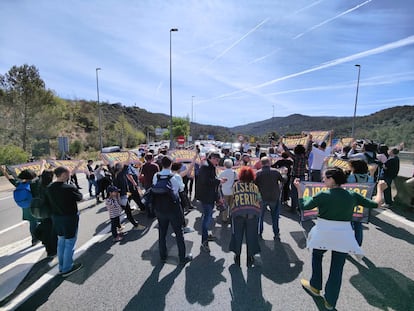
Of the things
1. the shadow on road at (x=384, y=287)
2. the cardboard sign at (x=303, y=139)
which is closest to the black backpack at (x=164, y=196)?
the shadow on road at (x=384, y=287)

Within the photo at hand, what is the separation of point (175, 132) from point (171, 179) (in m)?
70.5

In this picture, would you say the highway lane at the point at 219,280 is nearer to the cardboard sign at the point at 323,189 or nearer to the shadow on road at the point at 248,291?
the shadow on road at the point at 248,291

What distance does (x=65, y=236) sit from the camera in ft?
11.6

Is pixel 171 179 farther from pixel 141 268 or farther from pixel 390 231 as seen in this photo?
pixel 390 231

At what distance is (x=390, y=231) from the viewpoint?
5.16 m

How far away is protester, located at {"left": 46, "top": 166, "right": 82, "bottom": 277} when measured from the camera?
3.40 meters

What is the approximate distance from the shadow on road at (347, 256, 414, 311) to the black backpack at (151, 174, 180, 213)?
9.84ft

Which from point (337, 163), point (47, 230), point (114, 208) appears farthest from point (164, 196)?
point (337, 163)

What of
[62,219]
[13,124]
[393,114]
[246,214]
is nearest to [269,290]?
[246,214]

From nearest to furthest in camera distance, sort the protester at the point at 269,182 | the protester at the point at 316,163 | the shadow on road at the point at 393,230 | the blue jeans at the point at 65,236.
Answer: the blue jeans at the point at 65,236 → the protester at the point at 269,182 → the shadow on road at the point at 393,230 → the protester at the point at 316,163

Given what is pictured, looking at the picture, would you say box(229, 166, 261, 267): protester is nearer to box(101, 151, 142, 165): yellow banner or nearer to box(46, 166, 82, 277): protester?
box(46, 166, 82, 277): protester

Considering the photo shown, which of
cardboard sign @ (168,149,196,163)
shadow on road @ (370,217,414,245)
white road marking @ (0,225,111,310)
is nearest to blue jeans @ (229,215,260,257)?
white road marking @ (0,225,111,310)

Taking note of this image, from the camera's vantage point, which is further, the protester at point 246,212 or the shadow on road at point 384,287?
the protester at point 246,212

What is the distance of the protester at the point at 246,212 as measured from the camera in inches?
145
